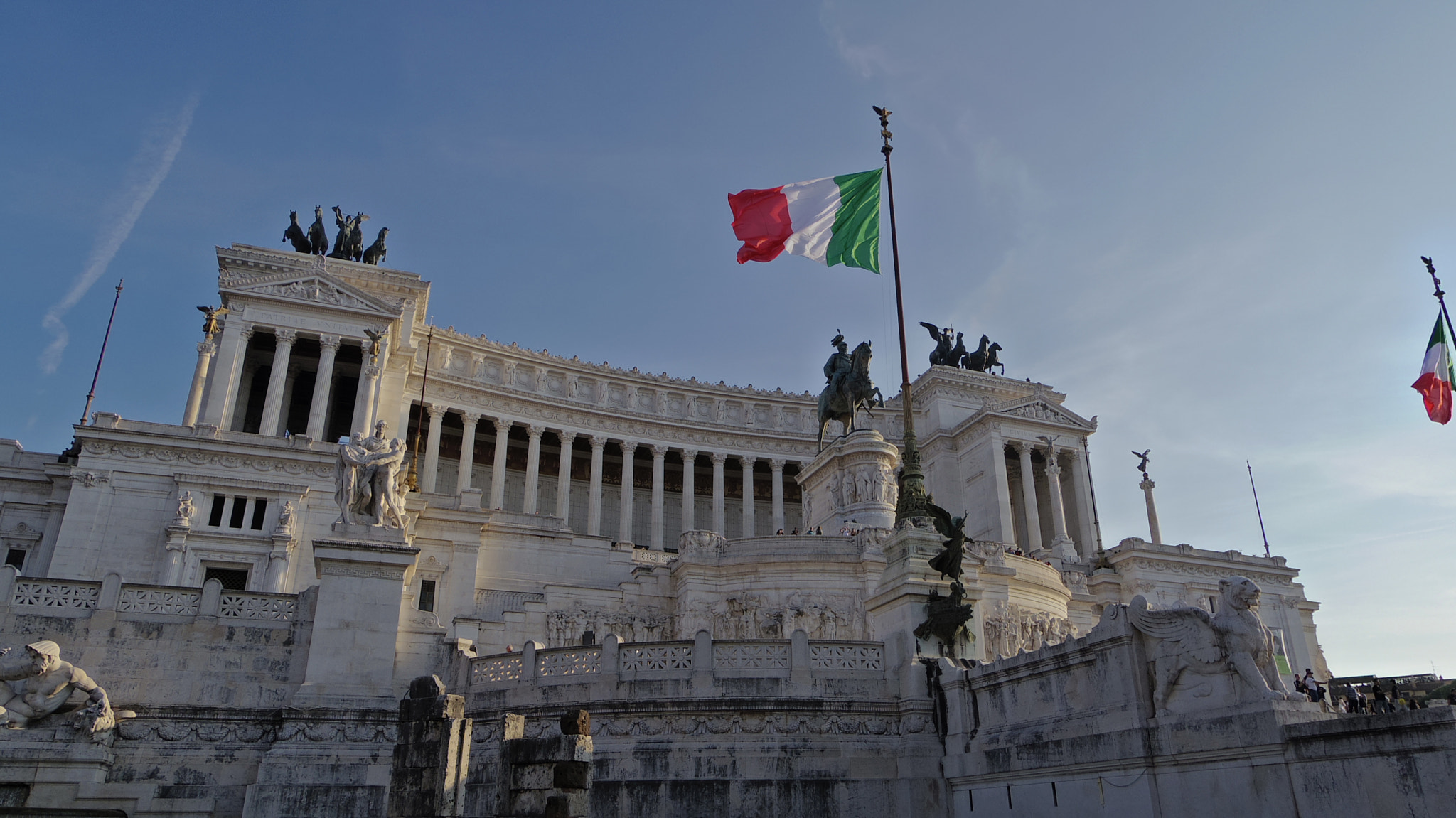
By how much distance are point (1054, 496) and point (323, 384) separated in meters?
50.8

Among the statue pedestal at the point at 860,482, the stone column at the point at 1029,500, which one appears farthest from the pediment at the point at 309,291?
the stone column at the point at 1029,500

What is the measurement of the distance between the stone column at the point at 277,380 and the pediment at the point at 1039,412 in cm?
4787

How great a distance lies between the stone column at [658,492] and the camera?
66.0 meters

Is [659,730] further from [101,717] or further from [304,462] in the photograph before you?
[304,462]

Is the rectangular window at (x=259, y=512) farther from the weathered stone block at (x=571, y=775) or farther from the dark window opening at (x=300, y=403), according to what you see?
the weathered stone block at (x=571, y=775)

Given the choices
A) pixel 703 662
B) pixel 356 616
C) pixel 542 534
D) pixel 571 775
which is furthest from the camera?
pixel 542 534

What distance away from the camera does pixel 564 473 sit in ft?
218

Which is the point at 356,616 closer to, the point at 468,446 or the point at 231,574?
the point at 231,574

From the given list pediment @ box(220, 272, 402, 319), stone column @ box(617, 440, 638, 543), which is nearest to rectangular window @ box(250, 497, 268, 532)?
pediment @ box(220, 272, 402, 319)

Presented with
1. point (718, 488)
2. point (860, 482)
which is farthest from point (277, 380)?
point (860, 482)

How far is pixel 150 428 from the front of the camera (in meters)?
39.8

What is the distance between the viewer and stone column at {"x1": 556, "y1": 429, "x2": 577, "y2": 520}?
65500 mm

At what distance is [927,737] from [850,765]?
58.4 inches

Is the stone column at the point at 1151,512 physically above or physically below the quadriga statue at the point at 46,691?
above
